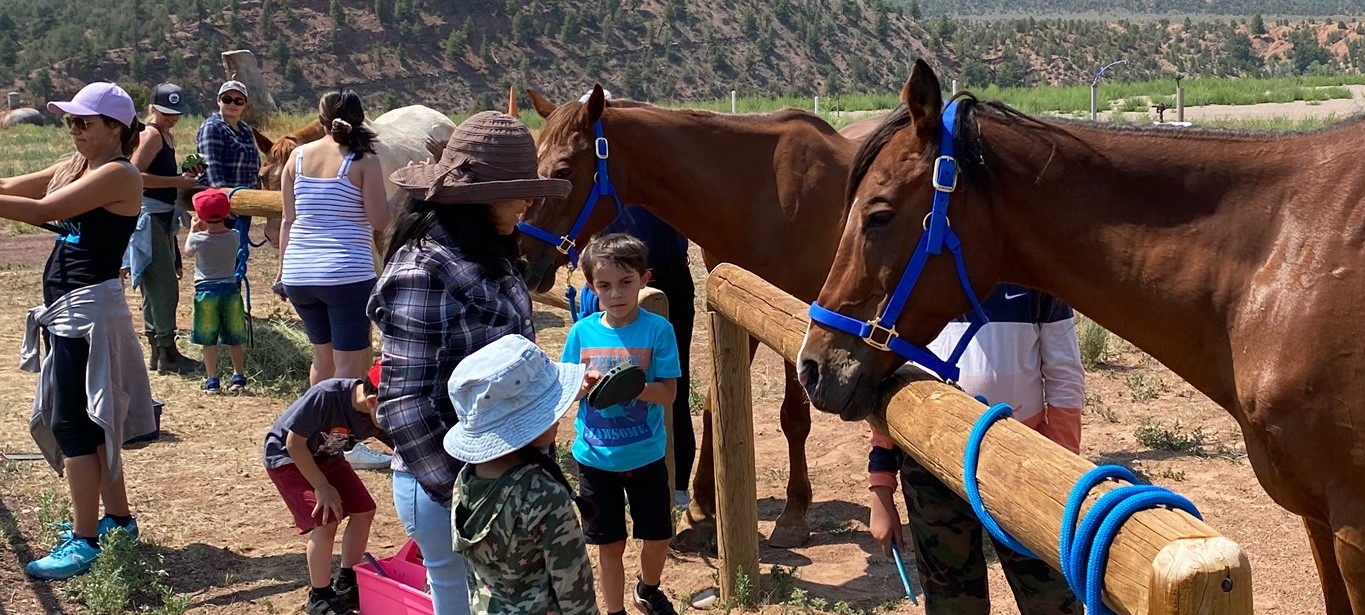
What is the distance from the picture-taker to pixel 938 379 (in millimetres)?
2768

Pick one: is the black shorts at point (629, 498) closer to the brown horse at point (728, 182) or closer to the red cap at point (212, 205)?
the brown horse at point (728, 182)

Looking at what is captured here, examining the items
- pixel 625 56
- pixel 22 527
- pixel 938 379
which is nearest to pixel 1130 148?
pixel 938 379

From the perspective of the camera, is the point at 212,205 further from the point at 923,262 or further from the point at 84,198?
the point at 923,262

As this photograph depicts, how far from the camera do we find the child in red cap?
7.40m

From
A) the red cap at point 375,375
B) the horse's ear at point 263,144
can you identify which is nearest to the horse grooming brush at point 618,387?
the red cap at point 375,375

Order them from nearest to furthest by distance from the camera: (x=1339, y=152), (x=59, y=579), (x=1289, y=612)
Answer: (x=1339, y=152), (x=1289, y=612), (x=59, y=579)

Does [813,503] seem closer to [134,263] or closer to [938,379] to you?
[938,379]

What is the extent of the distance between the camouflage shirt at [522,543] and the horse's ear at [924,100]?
4.10 feet

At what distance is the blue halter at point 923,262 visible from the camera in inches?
110

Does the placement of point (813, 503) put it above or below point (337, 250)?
below

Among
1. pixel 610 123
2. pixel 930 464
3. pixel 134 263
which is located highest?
pixel 610 123

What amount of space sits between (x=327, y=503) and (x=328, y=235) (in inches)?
77.7

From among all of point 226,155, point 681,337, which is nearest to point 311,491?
point 681,337

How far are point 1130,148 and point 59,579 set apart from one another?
13.8 feet
